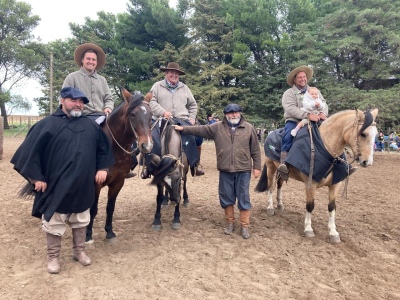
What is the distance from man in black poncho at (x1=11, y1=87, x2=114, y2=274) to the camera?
3.43m

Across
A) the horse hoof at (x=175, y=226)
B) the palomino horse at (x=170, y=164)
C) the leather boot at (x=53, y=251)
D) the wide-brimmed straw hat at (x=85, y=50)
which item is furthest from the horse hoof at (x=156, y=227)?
the wide-brimmed straw hat at (x=85, y=50)

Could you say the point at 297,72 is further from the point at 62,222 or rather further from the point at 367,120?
the point at 62,222

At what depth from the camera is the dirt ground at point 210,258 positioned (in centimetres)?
332

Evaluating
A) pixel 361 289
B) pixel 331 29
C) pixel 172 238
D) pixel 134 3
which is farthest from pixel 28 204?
pixel 134 3

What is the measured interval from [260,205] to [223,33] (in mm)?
26151

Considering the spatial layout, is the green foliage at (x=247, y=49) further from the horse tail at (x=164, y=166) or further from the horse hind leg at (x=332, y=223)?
the horse tail at (x=164, y=166)

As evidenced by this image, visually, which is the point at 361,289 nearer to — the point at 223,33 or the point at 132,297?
the point at 132,297

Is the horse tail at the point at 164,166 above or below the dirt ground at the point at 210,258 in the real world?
above

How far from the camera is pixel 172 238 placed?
484cm

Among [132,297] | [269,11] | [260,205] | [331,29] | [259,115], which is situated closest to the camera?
[132,297]

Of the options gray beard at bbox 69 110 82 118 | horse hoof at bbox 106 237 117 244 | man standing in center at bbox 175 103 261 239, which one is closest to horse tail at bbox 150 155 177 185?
man standing in center at bbox 175 103 261 239

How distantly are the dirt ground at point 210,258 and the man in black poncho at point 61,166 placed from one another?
44 cm

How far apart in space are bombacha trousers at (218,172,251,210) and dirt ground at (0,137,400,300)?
511mm

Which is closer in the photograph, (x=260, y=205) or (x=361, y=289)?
(x=361, y=289)
